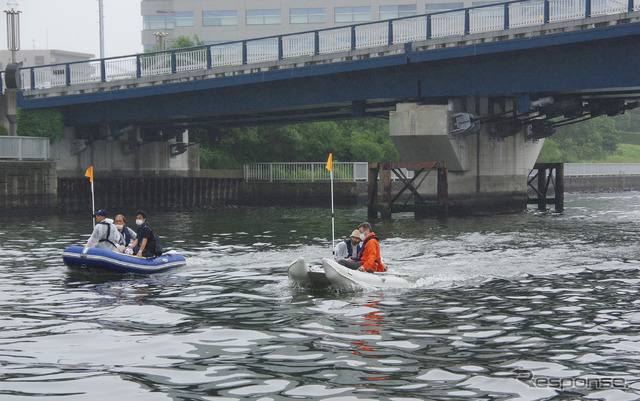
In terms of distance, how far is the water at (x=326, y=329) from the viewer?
10047mm

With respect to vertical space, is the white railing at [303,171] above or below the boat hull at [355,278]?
above

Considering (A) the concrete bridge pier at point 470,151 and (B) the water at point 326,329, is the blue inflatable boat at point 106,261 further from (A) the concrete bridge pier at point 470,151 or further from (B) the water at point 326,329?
(A) the concrete bridge pier at point 470,151

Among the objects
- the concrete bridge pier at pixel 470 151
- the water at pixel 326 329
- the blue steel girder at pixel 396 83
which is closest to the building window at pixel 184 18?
the blue steel girder at pixel 396 83

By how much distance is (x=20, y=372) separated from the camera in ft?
35.1

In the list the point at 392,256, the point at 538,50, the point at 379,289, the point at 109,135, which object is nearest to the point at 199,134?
the point at 109,135

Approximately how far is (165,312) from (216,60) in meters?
31.5

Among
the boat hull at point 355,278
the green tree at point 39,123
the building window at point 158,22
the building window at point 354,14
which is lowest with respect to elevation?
the boat hull at point 355,278

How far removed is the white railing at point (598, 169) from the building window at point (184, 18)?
47.1 metres

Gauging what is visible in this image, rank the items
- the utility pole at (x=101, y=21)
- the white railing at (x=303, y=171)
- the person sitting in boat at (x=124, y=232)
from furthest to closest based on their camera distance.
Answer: the utility pole at (x=101, y=21) → the white railing at (x=303, y=171) → the person sitting in boat at (x=124, y=232)

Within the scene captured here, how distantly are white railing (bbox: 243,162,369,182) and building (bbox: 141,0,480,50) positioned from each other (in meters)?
36.5

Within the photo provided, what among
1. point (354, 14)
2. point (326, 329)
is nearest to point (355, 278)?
point (326, 329)

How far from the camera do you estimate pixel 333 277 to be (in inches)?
680

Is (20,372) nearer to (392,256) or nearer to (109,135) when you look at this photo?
(392,256)

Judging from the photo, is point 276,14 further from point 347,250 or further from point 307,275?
point 307,275
